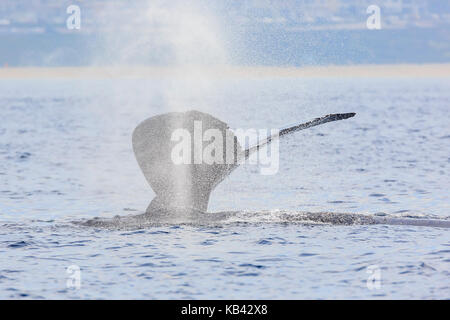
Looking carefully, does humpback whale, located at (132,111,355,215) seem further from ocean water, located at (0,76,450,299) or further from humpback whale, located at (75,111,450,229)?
ocean water, located at (0,76,450,299)

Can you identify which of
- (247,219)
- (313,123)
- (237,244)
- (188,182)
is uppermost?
(313,123)

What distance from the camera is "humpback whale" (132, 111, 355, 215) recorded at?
49.8 feet

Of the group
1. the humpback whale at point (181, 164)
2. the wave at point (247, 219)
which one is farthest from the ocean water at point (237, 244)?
the humpback whale at point (181, 164)

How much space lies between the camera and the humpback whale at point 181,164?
15.2 meters

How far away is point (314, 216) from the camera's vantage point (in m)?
16.6

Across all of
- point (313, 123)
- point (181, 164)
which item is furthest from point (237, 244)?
point (313, 123)

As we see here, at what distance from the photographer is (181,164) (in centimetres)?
1546

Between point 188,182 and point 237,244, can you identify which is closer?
point 237,244

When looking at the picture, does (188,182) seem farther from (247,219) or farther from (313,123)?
(313,123)

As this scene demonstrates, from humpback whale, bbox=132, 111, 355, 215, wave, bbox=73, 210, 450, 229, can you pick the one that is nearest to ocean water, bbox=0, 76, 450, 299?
wave, bbox=73, 210, 450, 229

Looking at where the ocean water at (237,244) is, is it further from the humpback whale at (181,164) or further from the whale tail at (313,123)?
the whale tail at (313,123)
